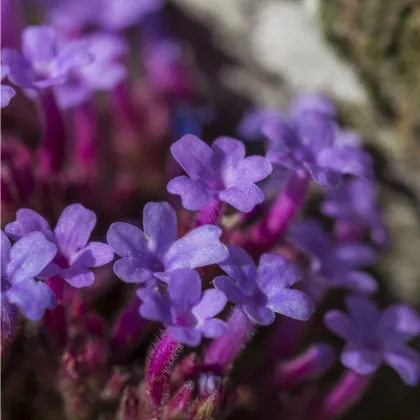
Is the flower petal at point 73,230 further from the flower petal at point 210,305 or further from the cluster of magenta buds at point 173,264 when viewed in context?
the flower petal at point 210,305

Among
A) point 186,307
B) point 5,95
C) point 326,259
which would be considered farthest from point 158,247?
point 326,259

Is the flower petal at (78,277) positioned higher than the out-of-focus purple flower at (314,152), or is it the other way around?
the out-of-focus purple flower at (314,152)

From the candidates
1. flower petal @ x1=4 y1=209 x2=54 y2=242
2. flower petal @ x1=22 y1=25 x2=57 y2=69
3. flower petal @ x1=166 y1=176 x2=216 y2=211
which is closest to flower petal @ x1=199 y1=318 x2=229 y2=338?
flower petal @ x1=166 y1=176 x2=216 y2=211

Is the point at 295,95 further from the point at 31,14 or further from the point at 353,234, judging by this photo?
the point at 31,14

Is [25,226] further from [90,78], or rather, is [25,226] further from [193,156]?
[90,78]

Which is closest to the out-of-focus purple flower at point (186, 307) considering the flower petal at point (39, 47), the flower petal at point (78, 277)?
the flower petal at point (78, 277)

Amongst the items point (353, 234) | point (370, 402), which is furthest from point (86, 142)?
point (370, 402)
